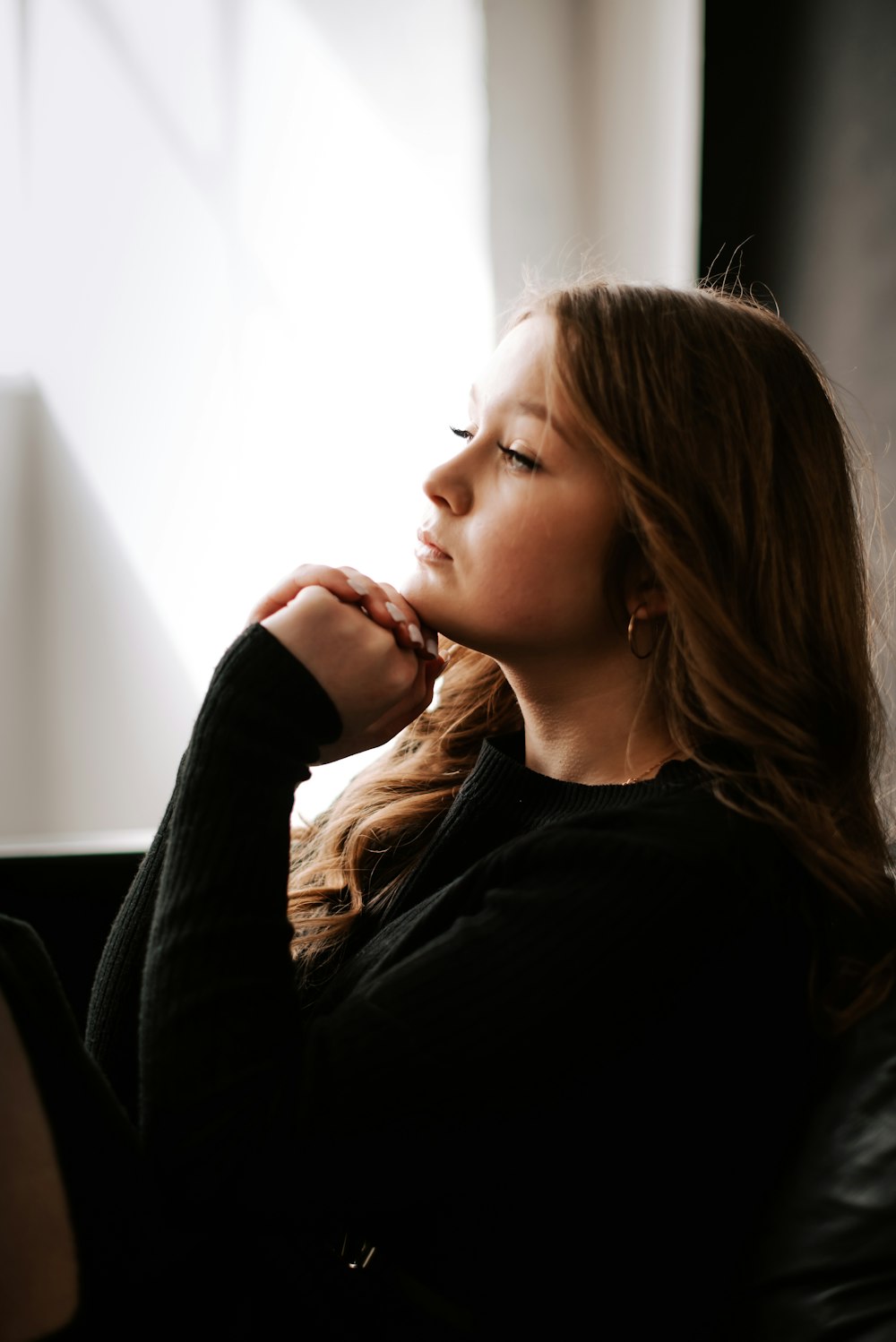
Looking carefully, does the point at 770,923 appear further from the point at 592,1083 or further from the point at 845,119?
the point at 845,119

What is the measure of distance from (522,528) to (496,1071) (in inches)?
18.1

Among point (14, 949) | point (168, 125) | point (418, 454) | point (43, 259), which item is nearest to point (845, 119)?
point (418, 454)

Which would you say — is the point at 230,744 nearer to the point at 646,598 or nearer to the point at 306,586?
the point at 306,586

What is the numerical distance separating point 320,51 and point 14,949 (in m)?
2.07

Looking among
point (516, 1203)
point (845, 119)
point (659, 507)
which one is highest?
point (845, 119)

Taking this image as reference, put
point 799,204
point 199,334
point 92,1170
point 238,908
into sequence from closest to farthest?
1. point 92,1170
2. point 238,908
3. point 799,204
4. point 199,334

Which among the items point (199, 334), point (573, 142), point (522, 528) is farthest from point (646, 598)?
point (573, 142)

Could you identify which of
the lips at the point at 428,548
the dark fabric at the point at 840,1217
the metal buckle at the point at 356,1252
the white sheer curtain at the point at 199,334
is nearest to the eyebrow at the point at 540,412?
the lips at the point at 428,548

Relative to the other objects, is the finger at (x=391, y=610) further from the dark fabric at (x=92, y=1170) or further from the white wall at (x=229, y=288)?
the white wall at (x=229, y=288)

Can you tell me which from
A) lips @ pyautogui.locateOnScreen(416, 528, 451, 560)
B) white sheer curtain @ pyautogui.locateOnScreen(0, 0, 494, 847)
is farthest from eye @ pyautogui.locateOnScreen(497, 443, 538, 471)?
white sheer curtain @ pyautogui.locateOnScreen(0, 0, 494, 847)

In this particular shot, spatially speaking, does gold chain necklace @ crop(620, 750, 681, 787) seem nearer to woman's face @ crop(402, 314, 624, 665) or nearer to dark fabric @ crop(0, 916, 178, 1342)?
woman's face @ crop(402, 314, 624, 665)

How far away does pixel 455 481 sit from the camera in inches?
39.0

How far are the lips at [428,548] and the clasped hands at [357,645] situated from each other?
48 millimetres

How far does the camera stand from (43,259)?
216 centimetres
